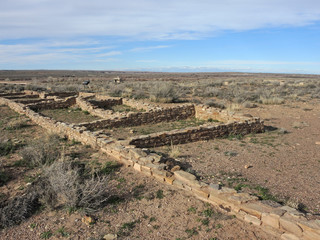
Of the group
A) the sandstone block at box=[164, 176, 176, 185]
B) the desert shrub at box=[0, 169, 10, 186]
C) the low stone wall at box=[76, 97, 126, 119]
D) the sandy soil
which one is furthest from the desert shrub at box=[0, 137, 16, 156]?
the low stone wall at box=[76, 97, 126, 119]

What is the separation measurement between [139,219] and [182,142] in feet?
14.2

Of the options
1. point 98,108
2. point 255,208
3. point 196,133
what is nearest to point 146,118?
point 196,133

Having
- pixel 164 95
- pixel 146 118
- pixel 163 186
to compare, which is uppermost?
pixel 164 95

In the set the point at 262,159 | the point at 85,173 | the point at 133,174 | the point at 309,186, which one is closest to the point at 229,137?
the point at 262,159

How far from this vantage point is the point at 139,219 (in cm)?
365

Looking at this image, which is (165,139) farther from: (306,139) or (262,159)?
(306,139)

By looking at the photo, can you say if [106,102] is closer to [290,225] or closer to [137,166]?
[137,166]

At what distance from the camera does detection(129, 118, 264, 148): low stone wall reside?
7.16 meters

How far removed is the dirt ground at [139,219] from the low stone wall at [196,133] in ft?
7.75

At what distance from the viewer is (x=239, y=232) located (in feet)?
10.8

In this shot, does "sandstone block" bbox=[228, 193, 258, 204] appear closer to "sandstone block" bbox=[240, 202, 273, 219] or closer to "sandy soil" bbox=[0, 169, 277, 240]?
"sandstone block" bbox=[240, 202, 273, 219]

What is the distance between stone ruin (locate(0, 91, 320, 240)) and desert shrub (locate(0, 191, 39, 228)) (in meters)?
2.03

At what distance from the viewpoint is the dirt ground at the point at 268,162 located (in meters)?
4.61

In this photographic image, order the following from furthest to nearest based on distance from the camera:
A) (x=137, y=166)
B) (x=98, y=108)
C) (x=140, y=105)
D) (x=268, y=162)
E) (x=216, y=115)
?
(x=140, y=105) < (x=98, y=108) < (x=216, y=115) < (x=268, y=162) < (x=137, y=166)
